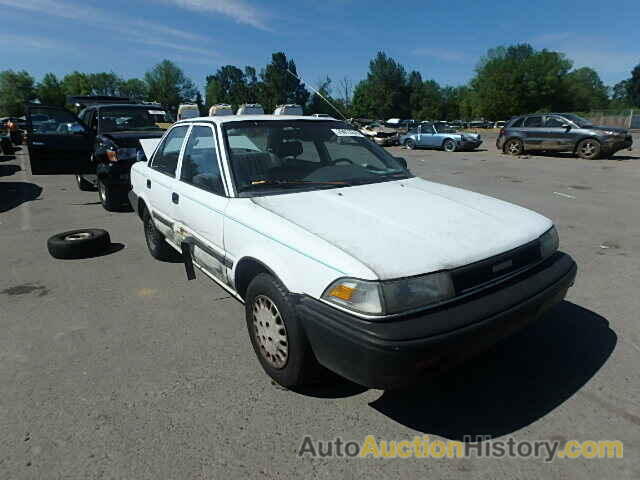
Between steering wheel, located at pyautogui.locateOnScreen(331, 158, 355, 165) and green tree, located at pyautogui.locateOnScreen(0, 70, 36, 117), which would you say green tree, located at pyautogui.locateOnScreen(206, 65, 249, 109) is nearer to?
green tree, located at pyautogui.locateOnScreen(0, 70, 36, 117)

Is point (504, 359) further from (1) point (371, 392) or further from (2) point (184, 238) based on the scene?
(2) point (184, 238)

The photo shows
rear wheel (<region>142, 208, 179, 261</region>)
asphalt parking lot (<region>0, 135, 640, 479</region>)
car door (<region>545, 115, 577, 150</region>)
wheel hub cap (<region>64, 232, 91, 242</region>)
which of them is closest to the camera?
asphalt parking lot (<region>0, 135, 640, 479</region>)

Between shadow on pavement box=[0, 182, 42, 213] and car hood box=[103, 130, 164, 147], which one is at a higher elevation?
car hood box=[103, 130, 164, 147]

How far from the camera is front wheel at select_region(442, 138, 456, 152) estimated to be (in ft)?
67.5

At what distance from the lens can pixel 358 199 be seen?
281cm

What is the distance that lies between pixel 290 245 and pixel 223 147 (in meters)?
1.24

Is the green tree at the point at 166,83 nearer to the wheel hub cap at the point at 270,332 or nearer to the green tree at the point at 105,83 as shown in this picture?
the green tree at the point at 105,83

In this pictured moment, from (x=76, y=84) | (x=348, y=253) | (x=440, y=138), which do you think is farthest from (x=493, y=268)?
(x=76, y=84)

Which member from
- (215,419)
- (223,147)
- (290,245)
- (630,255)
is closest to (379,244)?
(290,245)

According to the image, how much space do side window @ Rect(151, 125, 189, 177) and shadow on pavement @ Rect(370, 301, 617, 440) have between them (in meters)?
2.83

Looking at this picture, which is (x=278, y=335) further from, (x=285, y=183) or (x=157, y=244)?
(x=157, y=244)

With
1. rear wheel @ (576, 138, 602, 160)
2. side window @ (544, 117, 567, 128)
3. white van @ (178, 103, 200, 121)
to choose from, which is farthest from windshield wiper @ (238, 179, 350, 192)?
white van @ (178, 103, 200, 121)

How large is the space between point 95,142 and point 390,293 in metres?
7.97

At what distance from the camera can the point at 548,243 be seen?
2.67 metres
